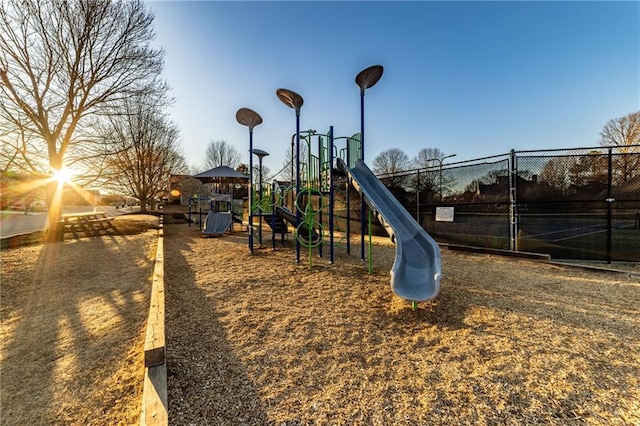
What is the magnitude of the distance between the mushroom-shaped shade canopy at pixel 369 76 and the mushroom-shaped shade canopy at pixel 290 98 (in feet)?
4.37

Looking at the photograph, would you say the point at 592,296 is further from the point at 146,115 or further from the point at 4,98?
the point at 146,115

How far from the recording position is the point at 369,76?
5855mm

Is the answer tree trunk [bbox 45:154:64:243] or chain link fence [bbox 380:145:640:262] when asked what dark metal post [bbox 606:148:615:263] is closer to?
chain link fence [bbox 380:145:640:262]

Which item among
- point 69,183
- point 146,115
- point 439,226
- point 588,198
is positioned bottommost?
point 439,226

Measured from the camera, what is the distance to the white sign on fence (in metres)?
8.20

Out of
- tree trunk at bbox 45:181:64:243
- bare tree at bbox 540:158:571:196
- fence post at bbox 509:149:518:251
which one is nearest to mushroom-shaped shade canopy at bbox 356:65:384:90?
fence post at bbox 509:149:518:251

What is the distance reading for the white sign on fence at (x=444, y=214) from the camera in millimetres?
8203

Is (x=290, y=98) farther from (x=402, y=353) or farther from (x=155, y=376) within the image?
(x=155, y=376)

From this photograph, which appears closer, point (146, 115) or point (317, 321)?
point (317, 321)

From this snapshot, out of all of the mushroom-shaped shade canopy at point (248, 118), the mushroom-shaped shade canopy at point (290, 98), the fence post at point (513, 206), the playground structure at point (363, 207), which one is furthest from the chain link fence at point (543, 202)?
the mushroom-shaped shade canopy at point (248, 118)

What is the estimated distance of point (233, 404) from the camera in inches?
72.7

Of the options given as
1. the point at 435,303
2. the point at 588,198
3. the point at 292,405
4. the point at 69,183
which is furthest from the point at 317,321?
the point at 69,183

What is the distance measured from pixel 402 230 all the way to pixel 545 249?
16.4ft

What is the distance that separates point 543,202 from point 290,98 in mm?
6155
